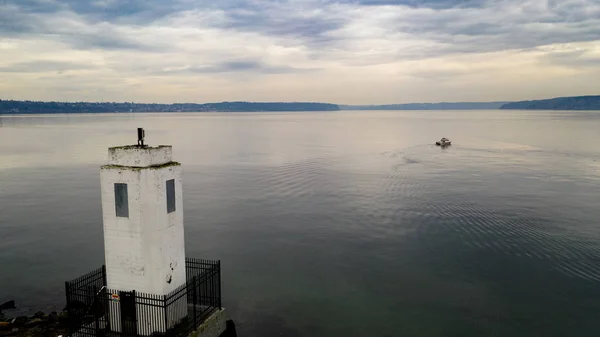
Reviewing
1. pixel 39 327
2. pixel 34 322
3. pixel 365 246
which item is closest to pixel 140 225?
pixel 39 327

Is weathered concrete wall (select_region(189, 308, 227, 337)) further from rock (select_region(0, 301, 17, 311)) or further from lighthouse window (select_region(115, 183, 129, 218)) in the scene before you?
rock (select_region(0, 301, 17, 311))

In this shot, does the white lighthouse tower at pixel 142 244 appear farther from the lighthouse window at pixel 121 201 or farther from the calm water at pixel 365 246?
the calm water at pixel 365 246

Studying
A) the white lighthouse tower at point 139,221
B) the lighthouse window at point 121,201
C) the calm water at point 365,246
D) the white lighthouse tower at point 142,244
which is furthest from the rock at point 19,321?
the lighthouse window at point 121,201

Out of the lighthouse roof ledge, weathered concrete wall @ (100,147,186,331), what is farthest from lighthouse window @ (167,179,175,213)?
the lighthouse roof ledge

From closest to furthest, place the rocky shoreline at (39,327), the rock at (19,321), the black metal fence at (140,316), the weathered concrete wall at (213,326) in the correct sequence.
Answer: the black metal fence at (140,316) → the weathered concrete wall at (213,326) → the rocky shoreline at (39,327) → the rock at (19,321)

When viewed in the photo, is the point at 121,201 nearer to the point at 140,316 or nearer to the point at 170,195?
the point at 170,195

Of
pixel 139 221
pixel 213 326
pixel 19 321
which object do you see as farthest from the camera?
pixel 19 321

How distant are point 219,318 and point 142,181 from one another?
17.8 ft

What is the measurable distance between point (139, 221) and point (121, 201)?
30.8 inches

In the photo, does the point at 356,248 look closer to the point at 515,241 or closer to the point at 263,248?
the point at 263,248

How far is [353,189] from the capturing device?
45.4 m

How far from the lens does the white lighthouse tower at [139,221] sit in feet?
39.6

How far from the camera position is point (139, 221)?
12086mm

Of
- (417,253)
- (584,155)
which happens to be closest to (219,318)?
(417,253)
